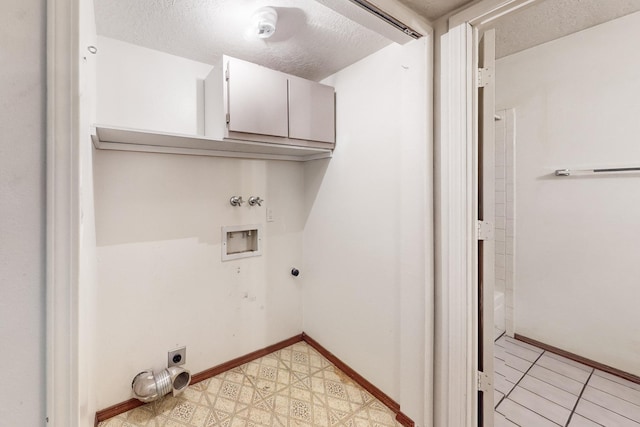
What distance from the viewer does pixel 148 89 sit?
1.73 m

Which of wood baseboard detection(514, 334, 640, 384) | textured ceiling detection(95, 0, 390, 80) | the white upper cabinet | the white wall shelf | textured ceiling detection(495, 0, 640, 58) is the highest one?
textured ceiling detection(495, 0, 640, 58)

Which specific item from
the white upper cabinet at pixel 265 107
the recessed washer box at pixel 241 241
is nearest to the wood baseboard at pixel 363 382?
the recessed washer box at pixel 241 241

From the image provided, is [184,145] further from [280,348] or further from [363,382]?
[363,382]

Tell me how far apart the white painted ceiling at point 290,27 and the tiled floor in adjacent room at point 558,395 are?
7.03 ft

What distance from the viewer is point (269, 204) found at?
2.26 m

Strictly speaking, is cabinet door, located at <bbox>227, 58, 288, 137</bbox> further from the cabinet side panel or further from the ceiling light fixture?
the ceiling light fixture

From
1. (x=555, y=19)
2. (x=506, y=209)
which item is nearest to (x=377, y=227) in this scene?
(x=506, y=209)

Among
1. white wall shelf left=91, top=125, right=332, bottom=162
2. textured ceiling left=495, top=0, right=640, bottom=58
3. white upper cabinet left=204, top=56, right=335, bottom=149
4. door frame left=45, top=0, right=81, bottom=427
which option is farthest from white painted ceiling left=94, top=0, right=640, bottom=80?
door frame left=45, top=0, right=81, bottom=427

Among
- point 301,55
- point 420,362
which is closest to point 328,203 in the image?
point 301,55

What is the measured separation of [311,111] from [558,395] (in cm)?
248

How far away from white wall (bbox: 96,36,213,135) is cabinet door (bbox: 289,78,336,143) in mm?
656

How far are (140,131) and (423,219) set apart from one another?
4.92 ft

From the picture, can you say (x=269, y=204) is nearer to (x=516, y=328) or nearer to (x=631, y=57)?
(x=516, y=328)

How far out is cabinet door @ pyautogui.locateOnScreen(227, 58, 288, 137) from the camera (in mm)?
1586
